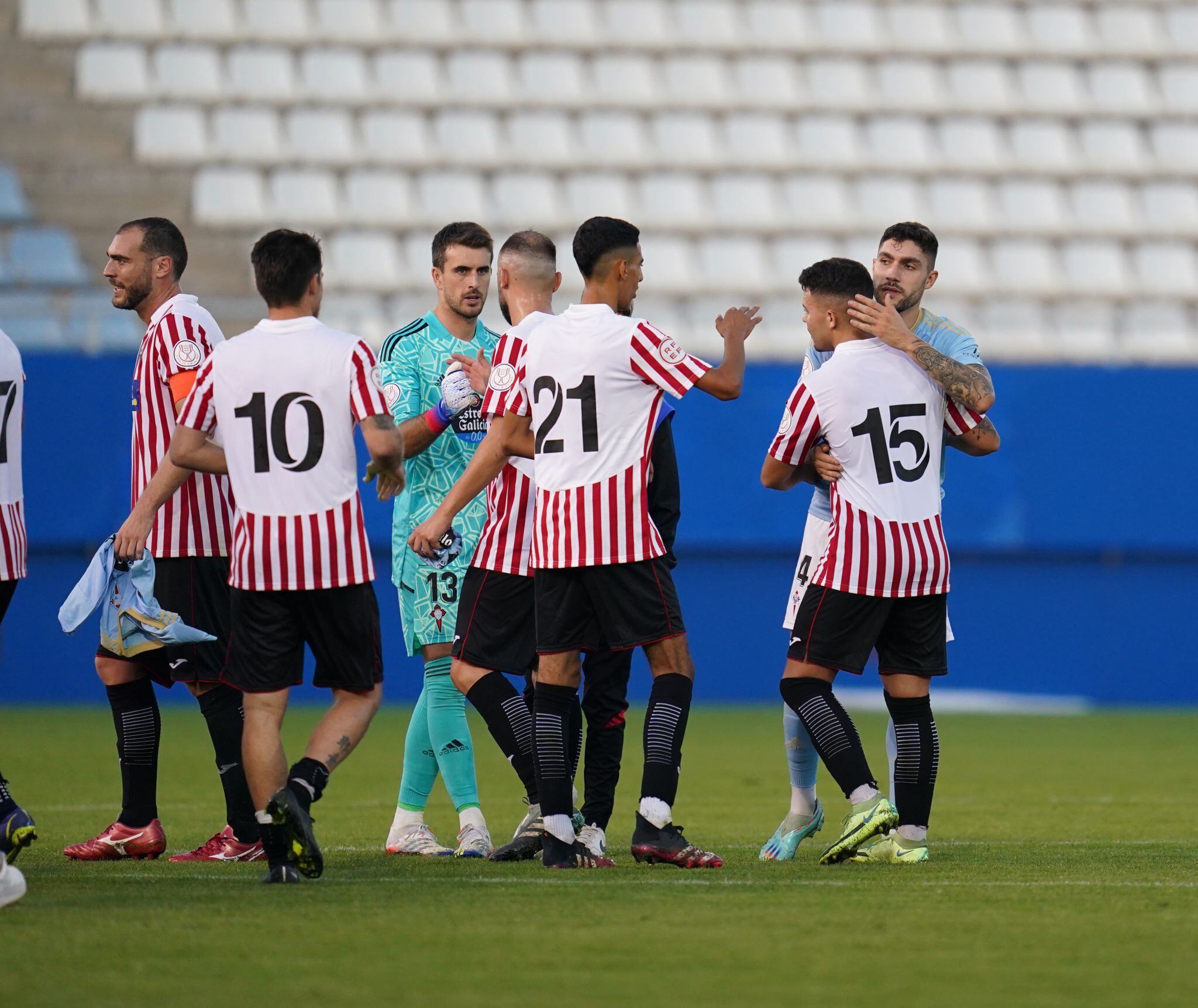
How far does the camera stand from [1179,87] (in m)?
19.9

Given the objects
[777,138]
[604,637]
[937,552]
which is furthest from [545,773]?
[777,138]

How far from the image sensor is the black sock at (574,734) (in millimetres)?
5637

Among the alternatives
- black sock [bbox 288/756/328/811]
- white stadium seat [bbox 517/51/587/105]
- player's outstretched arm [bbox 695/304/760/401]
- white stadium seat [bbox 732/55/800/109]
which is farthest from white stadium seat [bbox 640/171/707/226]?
black sock [bbox 288/756/328/811]

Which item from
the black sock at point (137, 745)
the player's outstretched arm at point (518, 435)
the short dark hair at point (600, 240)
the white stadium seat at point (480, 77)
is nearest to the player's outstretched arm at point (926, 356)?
the short dark hair at point (600, 240)

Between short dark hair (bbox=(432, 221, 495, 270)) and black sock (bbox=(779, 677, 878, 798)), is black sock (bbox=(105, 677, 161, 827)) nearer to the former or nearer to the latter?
short dark hair (bbox=(432, 221, 495, 270))

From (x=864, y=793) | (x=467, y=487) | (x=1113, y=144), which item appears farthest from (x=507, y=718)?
(x=1113, y=144)

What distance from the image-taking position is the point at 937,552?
5.71 meters

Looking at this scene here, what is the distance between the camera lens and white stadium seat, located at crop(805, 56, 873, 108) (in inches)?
752

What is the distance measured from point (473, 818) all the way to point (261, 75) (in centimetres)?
1372

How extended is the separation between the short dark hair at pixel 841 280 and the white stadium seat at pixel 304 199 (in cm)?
1218

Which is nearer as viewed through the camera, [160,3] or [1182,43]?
[160,3]

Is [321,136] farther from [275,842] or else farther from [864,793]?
[275,842]

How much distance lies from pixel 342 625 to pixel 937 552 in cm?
195

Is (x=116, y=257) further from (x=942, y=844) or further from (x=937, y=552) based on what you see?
(x=942, y=844)
